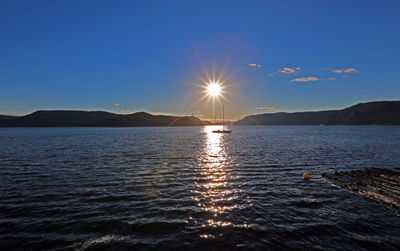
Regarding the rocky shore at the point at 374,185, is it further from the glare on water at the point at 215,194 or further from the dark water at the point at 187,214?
the glare on water at the point at 215,194

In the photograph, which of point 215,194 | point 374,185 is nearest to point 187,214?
point 215,194

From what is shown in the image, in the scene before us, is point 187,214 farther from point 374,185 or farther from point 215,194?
point 374,185

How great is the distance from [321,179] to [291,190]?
6662mm

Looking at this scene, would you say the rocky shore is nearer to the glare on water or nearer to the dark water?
the dark water

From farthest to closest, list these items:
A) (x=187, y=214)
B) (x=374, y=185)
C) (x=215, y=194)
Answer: (x=374, y=185)
(x=215, y=194)
(x=187, y=214)

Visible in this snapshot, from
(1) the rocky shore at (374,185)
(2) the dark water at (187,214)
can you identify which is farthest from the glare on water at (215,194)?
(1) the rocky shore at (374,185)

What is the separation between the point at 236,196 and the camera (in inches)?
645

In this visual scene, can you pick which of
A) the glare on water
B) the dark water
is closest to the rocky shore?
the dark water

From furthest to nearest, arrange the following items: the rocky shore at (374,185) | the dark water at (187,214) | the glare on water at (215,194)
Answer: the rocky shore at (374,185) → the glare on water at (215,194) → the dark water at (187,214)

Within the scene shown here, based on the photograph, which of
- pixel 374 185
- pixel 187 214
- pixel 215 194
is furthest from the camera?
pixel 374 185

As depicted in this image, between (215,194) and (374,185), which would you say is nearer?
(215,194)

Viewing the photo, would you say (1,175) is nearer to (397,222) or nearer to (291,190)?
(291,190)

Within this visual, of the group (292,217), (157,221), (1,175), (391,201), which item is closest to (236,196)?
(292,217)

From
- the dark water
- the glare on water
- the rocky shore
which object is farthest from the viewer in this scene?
the rocky shore
